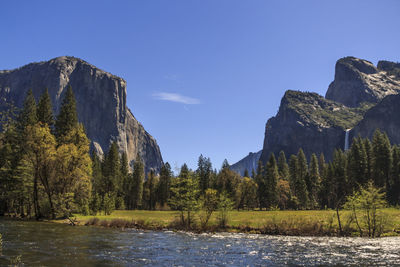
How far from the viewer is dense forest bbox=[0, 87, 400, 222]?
4466 cm

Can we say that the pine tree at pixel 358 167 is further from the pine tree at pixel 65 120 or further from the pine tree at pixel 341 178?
the pine tree at pixel 65 120

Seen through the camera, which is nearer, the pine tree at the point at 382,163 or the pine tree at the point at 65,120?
the pine tree at the point at 65,120

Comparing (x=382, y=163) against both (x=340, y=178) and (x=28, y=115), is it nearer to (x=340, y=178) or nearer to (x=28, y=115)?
(x=340, y=178)

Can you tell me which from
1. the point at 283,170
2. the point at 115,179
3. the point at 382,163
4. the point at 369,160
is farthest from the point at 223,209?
the point at 283,170

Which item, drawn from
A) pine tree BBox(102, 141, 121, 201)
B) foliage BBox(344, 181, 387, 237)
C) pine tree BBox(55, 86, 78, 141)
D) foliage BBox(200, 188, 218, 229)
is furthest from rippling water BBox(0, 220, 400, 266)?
pine tree BBox(102, 141, 121, 201)

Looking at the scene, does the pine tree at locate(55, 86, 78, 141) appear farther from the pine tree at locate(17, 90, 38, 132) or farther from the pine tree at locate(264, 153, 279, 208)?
the pine tree at locate(264, 153, 279, 208)

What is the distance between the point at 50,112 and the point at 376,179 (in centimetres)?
8704

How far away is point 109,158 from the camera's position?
96.2 metres

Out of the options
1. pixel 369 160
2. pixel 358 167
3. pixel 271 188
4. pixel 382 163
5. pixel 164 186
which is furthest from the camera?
pixel 164 186

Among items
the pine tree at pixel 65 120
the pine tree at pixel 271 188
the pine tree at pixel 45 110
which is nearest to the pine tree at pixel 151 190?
the pine tree at pixel 271 188

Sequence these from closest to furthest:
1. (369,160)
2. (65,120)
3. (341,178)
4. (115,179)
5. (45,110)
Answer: (65,120)
(45,110)
(369,160)
(341,178)
(115,179)

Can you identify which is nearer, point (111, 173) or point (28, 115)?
point (28, 115)

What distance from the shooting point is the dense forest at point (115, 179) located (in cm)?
4466

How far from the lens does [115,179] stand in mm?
95938
